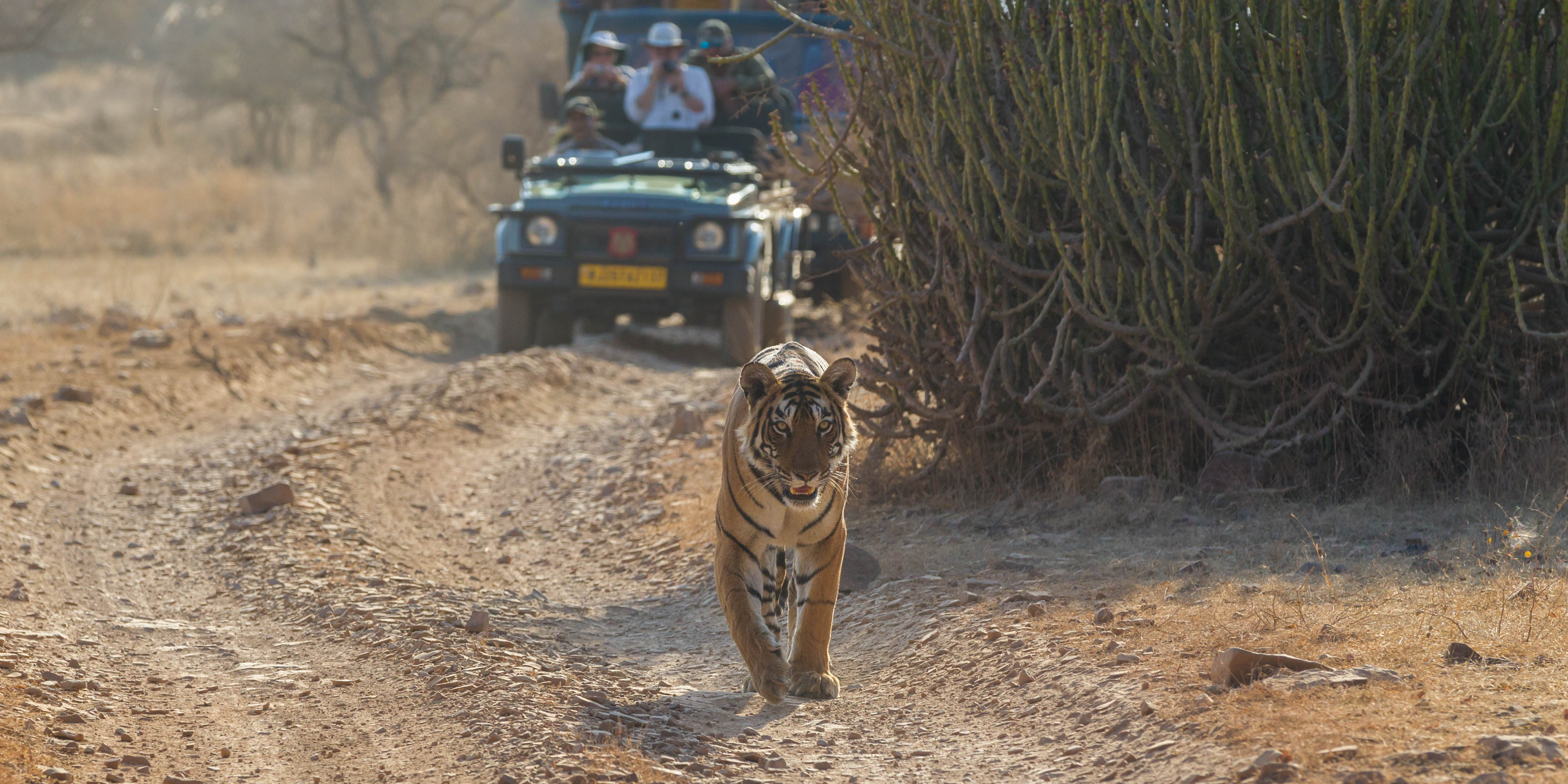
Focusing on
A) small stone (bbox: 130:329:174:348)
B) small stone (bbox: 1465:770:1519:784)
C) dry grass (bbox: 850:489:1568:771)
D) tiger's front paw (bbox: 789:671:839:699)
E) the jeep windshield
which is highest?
the jeep windshield

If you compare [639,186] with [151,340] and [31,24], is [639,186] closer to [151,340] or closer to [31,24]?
[151,340]

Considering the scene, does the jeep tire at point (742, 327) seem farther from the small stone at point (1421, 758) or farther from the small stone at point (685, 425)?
the small stone at point (1421, 758)

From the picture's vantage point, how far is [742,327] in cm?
1143

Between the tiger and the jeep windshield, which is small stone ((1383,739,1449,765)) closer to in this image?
the tiger

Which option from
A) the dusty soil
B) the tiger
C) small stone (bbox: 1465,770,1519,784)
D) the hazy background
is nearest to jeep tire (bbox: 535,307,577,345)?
the dusty soil

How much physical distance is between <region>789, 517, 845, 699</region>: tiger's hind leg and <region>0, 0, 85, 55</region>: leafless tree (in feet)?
56.9

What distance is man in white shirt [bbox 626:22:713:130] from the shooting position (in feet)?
39.9

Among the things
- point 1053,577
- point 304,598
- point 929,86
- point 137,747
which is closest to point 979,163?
point 929,86

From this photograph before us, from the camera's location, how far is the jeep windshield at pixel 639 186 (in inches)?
440

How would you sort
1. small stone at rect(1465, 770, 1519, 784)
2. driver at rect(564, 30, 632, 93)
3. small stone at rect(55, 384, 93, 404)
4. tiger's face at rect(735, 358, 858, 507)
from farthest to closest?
driver at rect(564, 30, 632, 93) < small stone at rect(55, 384, 93, 404) < tiger's face at rect(735, 358, 858, 507) < small stone at rect(1465, 770, 1519, 784)

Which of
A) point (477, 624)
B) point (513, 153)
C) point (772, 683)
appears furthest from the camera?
point (513, 153)

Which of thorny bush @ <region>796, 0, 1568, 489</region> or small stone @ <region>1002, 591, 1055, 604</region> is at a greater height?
thorny bush @ <region>796, 0, 1568, 489</region>

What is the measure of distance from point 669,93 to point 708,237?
196 cm

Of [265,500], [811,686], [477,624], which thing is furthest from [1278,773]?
[265,500]
